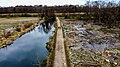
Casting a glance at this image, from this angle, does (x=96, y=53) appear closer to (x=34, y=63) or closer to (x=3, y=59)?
(x=34, y=63)

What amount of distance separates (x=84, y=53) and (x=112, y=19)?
34.1 meters

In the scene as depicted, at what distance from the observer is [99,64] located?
18.1 meters

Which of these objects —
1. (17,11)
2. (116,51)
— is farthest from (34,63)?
(17,11)

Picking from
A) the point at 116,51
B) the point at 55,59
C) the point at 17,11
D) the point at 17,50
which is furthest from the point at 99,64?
the point at 17,11

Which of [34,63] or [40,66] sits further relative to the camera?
[34,63]

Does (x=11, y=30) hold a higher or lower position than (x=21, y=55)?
lower

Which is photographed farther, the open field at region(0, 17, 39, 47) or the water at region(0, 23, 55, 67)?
the open field at region(0, 17, 39, 47)

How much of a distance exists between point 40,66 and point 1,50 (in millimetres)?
9463

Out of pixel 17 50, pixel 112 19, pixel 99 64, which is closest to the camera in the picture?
pixel 99 64

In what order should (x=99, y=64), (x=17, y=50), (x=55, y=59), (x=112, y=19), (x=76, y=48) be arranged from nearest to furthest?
(x=99, y=64) → (x=55, y=59) → (x=76, y=48) → (x=17, y=50) → (x=112, y=19)

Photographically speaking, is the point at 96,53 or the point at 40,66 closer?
the point at 40,66

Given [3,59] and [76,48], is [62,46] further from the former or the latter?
[3,59]

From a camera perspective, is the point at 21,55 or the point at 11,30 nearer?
the point at 21,55

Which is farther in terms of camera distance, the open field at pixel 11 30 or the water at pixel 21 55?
the open field at pixel 11 30
